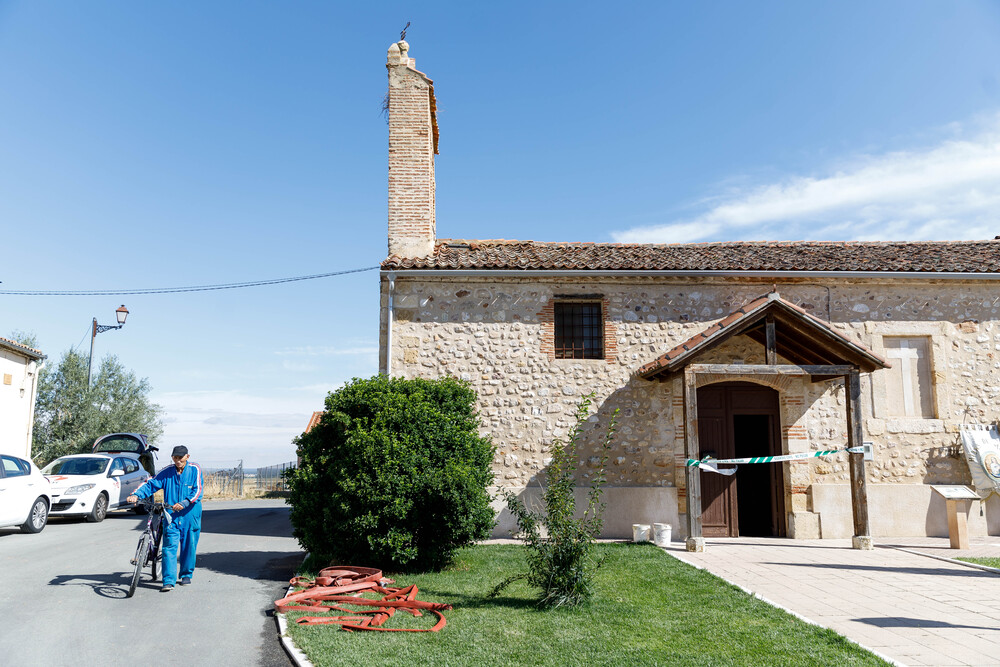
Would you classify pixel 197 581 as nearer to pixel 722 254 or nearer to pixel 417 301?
pixel 417 301

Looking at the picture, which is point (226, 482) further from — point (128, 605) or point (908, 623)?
point (908, 623)

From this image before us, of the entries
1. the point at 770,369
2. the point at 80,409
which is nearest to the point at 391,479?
the point at 770,369

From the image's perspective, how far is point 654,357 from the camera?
12.1 m

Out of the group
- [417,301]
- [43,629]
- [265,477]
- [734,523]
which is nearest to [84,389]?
[265,477]

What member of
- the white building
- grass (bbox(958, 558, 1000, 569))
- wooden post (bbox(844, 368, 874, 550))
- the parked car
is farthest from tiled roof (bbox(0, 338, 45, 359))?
grass (bbox(958, 558, 1000, 569))

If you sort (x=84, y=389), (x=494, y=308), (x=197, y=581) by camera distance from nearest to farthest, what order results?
(x=197, y=581)
(x=494, y=308)
(x=84, y=389)

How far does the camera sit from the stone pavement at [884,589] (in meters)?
5.38

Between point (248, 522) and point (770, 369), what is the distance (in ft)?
37.8

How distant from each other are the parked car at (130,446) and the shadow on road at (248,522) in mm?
2250

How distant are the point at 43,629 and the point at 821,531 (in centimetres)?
1116

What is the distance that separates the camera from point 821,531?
11.4 m

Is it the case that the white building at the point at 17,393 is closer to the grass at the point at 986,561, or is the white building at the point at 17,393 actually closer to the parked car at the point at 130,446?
the parked car at the point at 130,446

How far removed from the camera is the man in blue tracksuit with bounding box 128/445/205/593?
24.1ft

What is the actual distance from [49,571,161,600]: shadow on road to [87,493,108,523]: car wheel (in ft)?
23.0
